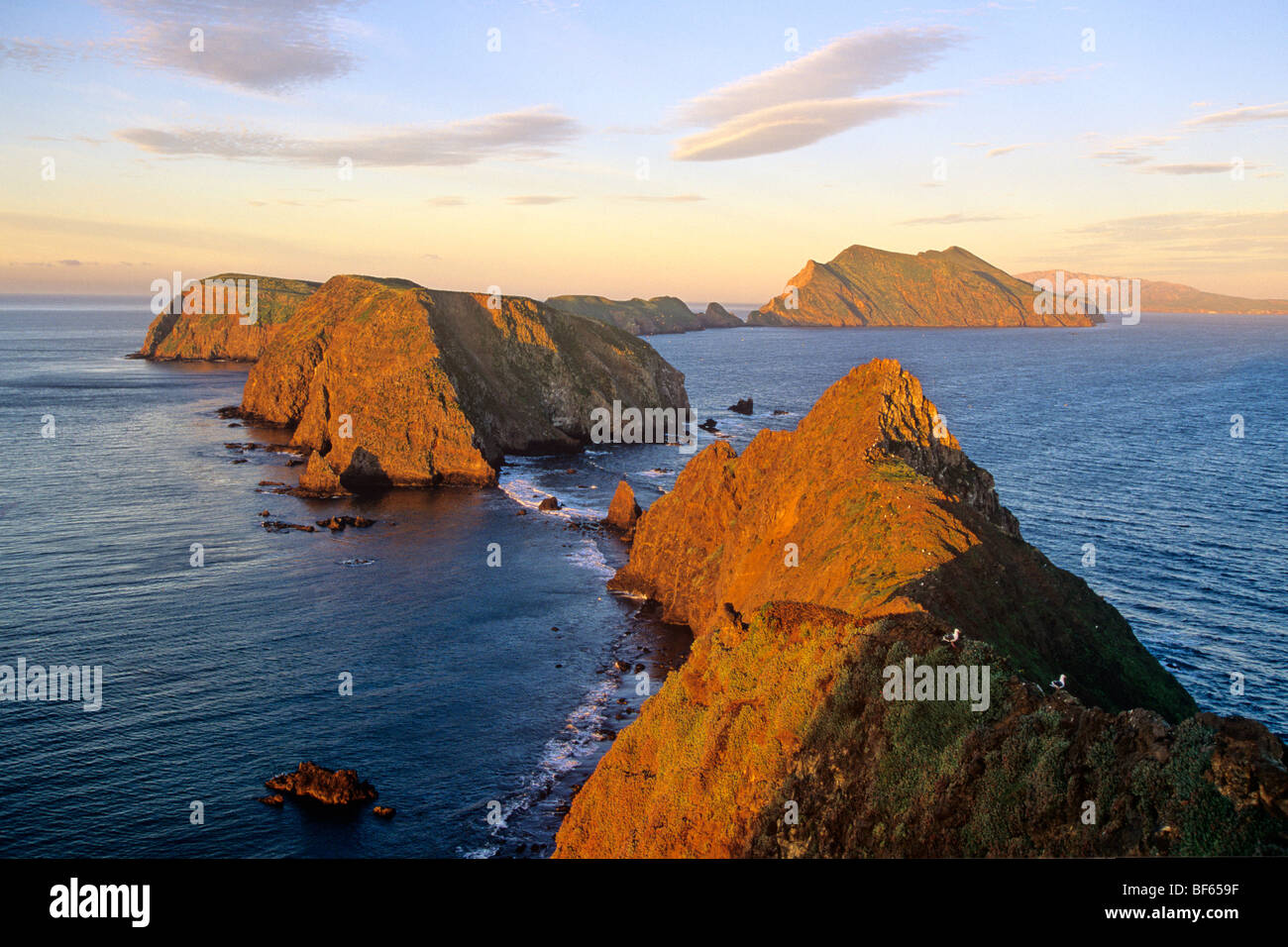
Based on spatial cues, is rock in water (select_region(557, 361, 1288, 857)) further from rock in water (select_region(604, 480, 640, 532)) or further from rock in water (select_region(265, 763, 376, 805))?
rock in water (select_region(604, 480, 640, 532))

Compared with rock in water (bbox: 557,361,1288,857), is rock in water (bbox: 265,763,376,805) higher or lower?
lower

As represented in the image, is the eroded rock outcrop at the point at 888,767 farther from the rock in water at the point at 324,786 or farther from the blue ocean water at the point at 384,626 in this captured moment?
the rock in water at the point at 324,786

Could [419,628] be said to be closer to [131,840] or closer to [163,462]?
[131,840]

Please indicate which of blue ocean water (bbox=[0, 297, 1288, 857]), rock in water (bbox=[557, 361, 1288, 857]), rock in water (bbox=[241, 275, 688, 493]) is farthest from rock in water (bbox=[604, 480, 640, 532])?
rock in water (bbox=[557, 361, 1288, 857])

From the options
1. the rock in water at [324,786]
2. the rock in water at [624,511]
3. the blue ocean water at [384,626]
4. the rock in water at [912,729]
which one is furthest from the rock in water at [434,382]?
the rock in water at [912,729]

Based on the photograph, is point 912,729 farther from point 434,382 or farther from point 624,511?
point 434,382

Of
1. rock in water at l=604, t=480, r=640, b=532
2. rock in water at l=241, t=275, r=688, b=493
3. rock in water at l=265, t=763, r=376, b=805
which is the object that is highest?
rock in water at l=241, t=275, r=688, b=493
